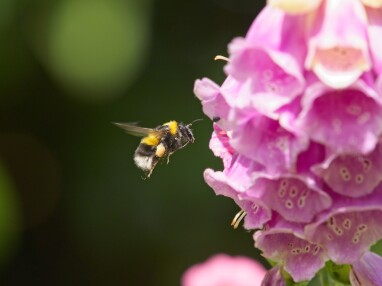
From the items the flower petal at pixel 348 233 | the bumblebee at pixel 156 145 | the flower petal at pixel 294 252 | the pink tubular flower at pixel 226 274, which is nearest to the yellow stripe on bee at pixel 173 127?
the bumblebee at pixel 156 145

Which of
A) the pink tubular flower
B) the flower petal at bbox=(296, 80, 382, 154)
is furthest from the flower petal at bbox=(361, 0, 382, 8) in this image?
the pink tubular flower

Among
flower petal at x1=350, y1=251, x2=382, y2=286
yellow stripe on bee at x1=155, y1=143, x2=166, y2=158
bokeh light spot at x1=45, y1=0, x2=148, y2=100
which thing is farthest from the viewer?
bokeh light spot at x1=45, y1=0, x2=148, y2=100

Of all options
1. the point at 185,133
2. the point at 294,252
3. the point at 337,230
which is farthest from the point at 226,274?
the point at 337,230

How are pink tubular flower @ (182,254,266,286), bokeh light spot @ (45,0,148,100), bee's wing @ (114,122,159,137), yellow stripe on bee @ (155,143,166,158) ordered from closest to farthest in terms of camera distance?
bee's wing @ (114,122,159,137) → yellow stripe on bee @ (155,143,166,158) → pink tubular flower @ (182,254,266,286) → bokeh light spot @ (45,0,148,100)

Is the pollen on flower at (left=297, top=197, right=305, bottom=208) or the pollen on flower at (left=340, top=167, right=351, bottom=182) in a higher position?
the pollen on flower at (left=340, top=167, right=351, bottom=182)

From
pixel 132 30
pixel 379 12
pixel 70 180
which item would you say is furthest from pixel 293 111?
pixel 70 180

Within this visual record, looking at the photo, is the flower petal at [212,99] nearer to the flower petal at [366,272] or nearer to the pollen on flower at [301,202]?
the pollen on flower at [301,202]

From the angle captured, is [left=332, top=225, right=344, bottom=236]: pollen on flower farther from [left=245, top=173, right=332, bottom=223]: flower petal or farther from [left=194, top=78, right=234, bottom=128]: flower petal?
[left=194, top=78, right=234, bottom=128]: flower petal
